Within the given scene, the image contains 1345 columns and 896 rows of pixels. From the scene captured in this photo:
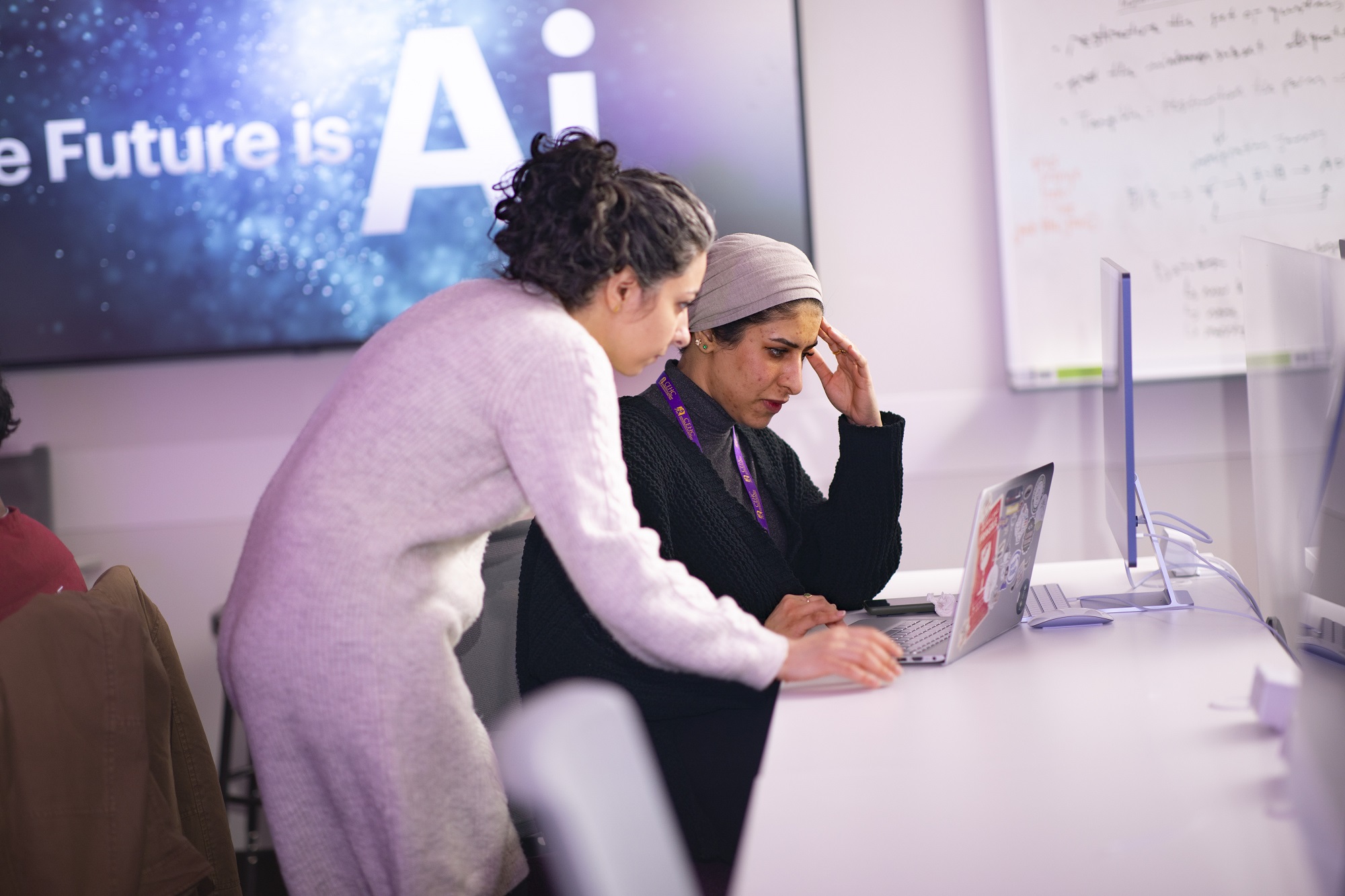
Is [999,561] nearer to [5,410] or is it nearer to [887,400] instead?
[887,400]

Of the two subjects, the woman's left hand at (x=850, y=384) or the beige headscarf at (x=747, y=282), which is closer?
the beige headscarf at (x=747, y=282)

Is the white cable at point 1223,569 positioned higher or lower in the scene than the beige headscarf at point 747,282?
lower

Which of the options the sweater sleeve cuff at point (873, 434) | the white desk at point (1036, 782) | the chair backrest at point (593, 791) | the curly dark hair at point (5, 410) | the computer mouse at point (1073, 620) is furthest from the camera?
the sweater sleeve cuff at point (873, 434)

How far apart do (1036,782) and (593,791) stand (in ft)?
1.92

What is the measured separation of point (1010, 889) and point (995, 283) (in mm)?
2171

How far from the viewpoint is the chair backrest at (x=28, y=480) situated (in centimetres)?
283

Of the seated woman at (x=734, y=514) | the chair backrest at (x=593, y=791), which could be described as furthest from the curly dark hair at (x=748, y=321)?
the chair backrest at (x=593, y=791)

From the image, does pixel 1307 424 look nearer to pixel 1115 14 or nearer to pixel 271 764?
pixel 271 764

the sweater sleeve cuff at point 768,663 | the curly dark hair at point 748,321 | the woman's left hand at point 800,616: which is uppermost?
the curly dark hair at point 748,321

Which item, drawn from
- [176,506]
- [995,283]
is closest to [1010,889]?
[995,283]

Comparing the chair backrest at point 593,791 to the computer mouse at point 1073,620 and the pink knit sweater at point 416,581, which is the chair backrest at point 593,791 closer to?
the pink knit sweater at point 416,581

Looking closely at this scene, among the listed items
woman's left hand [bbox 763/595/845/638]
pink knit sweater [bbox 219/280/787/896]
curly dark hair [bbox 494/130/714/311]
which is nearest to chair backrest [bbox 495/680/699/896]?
pink knit sweater [bbox 219/280/787/896]

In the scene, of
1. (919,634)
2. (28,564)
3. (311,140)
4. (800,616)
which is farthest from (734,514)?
(311,140)

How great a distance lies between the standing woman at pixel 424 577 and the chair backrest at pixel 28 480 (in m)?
1.82
